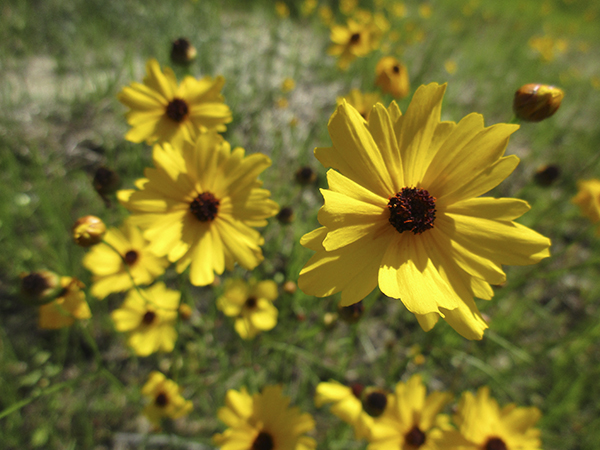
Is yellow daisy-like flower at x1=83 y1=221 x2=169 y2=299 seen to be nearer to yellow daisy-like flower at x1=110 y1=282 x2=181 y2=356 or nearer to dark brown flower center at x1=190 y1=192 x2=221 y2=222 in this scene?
yellow daisy-like flower at x1=110 y1=282 x2=181 y2=356

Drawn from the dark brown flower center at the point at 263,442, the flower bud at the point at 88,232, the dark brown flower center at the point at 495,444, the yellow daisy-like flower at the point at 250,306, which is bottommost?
the dark brown flower center at the point at 263,442

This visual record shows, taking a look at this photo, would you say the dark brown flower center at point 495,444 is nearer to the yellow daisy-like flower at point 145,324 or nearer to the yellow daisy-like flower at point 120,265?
the yellow daisy-like flower at point 145,324

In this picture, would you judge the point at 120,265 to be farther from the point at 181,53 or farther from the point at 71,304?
the point at 181,53

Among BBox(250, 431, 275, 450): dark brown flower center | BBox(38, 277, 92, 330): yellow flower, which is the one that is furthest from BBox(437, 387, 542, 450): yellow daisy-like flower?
BBox(38, 277, 92, 330): yellow flower

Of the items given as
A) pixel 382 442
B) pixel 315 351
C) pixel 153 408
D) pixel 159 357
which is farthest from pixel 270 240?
pixel 382 442

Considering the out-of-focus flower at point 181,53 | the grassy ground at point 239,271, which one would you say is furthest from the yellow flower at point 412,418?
the out-of-focus flower at point 181,53

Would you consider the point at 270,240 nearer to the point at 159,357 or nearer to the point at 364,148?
the point at 159,357

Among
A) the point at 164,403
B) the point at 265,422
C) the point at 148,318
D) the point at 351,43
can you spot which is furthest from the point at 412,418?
the point at 351,43
